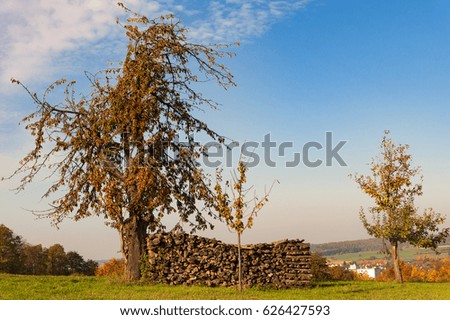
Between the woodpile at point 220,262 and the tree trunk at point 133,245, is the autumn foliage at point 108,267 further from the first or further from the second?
the woodpile at point 220,262

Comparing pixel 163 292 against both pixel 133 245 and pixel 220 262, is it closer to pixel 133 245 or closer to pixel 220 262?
pixel 220 262

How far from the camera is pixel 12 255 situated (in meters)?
31.7

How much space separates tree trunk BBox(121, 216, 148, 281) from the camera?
1894 cm

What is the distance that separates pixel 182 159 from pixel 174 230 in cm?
285

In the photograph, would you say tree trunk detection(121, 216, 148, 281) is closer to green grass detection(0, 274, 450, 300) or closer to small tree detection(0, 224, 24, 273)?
green grass detection(0, 274, 450, 300)

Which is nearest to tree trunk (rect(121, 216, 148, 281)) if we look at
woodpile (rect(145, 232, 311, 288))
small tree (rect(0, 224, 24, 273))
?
woodpile (rect(145, 232, 311, 288))

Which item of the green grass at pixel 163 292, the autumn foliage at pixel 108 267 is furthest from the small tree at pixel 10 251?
the green grass at pixel 163 292

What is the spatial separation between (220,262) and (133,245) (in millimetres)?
3572

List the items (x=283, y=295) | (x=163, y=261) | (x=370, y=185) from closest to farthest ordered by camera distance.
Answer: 1. (x=283, y=295)
2. (x=163, y=261)
3. (x=370, y=185)

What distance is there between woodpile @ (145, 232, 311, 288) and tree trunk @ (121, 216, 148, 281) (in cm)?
40

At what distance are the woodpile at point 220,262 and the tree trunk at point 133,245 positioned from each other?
0.40 metres

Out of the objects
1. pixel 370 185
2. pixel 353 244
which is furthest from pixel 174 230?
pixel 353 244

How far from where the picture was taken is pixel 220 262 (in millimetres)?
Result: 18031
